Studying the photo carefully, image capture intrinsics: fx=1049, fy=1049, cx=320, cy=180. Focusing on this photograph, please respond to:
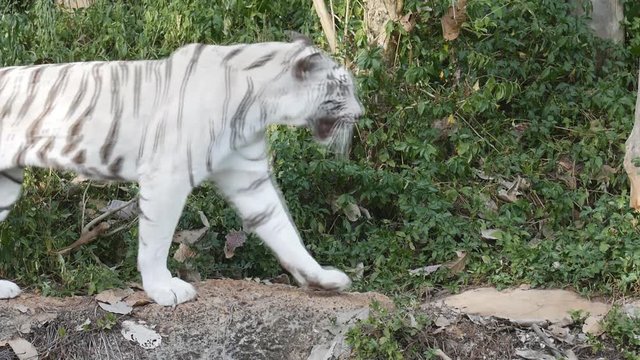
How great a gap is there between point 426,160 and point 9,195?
258cm

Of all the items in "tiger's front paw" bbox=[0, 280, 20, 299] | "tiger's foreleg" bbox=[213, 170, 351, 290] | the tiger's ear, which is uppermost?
the tiger's ear

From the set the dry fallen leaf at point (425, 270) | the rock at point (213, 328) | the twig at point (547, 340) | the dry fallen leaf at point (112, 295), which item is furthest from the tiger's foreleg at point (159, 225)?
the twig at point (547, 340)

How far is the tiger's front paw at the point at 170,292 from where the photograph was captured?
4.52m

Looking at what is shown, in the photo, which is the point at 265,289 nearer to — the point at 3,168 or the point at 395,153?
the point at 3,168

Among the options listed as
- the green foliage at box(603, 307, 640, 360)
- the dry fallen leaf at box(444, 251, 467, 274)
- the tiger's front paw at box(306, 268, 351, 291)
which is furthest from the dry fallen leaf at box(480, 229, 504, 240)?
the tiger's front paw at box(306, 268, 351, 291)

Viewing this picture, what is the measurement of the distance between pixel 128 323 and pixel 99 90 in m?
1.01

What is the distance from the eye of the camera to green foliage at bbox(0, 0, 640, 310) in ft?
17.4

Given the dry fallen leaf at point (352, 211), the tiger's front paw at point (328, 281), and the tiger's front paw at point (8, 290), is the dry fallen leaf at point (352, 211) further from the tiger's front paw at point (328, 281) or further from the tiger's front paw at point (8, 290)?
the tiger's front paw at point (8, 290)

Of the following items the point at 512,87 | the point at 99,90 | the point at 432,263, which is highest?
the point at 99,90

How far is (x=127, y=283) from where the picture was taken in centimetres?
500

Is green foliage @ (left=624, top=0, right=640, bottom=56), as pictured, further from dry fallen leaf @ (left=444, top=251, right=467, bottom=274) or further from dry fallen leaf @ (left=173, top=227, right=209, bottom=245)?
dry fallen leaf @ (left=173, top=227, right=209, bottom=245)

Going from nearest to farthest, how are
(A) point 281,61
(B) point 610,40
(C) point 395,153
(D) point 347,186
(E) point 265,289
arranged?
(A) point 281,61
(E) point 265,289
(D) point 347,186
(C) point 395,153
(B) point 610,40

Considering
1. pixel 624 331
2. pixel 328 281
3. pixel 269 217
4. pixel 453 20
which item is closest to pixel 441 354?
pixel 328 281

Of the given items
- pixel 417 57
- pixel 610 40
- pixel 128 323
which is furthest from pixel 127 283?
pixel 610 40
